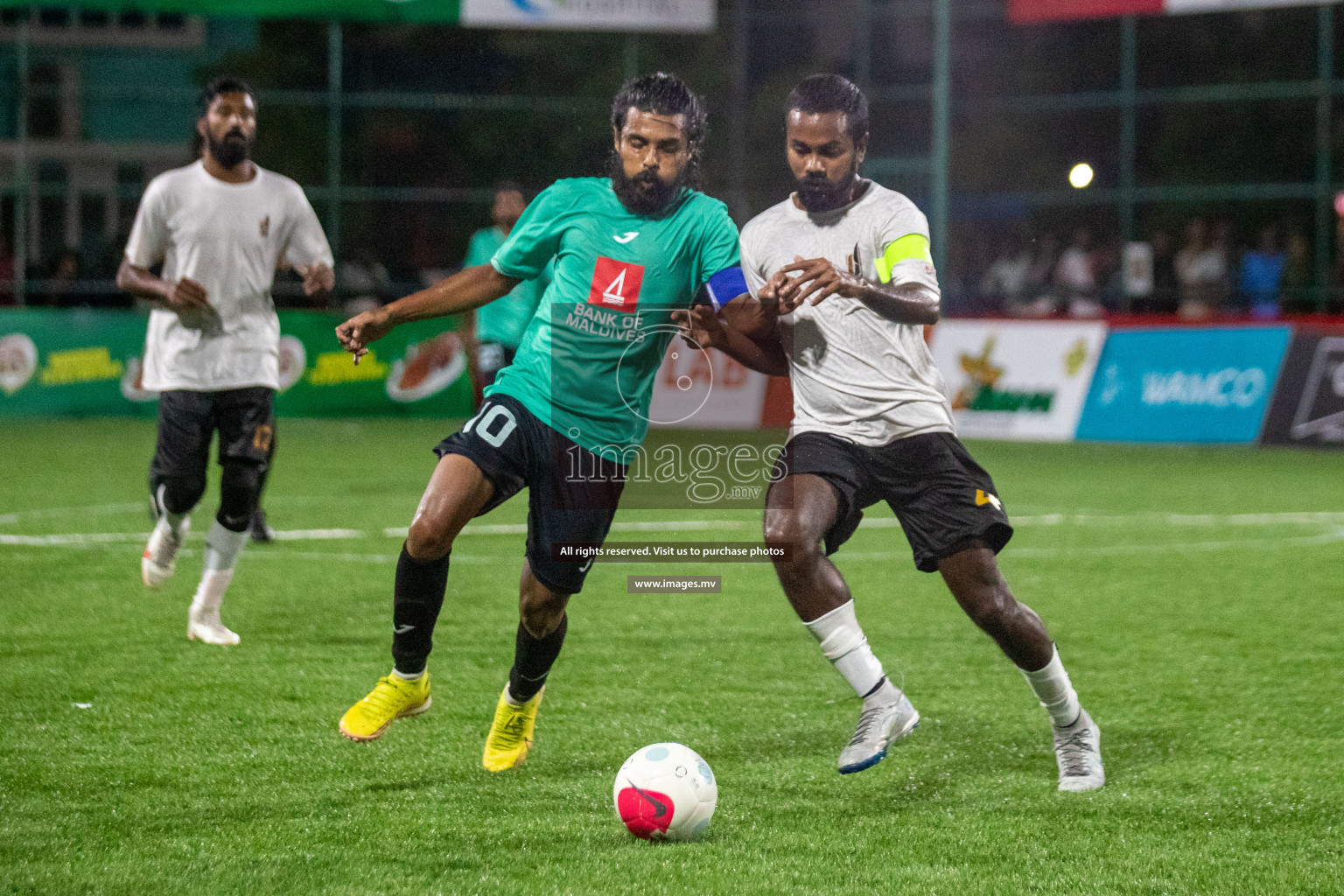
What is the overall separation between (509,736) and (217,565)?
2434 mm

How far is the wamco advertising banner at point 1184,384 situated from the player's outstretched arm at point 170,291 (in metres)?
11.8

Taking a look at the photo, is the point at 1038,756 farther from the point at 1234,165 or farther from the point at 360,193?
the point at 1234,165

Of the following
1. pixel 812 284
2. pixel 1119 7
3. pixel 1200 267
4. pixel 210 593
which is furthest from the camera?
pixel 1200 267

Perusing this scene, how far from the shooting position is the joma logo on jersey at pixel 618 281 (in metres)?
4.85

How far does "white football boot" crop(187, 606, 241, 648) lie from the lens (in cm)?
689

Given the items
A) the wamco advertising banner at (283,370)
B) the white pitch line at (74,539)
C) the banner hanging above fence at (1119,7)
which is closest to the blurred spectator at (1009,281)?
the banner hanging above fence at (1119,7)

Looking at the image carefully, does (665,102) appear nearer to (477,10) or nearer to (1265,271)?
(477,10)

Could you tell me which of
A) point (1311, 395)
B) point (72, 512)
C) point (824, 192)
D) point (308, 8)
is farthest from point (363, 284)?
point (824, 192)

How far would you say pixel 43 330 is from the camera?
17.6 metres

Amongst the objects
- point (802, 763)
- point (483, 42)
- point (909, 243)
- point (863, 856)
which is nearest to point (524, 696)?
point (802, 763)

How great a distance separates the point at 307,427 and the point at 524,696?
530 inches

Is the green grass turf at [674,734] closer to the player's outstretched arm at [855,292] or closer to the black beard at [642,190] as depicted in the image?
the player's outstretched arm at [855,292]

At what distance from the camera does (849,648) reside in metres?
4.94

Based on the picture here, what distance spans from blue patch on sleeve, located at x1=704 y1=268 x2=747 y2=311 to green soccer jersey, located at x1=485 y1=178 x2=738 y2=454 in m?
0.02
